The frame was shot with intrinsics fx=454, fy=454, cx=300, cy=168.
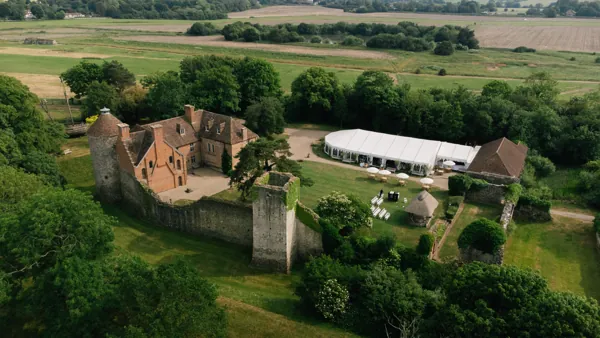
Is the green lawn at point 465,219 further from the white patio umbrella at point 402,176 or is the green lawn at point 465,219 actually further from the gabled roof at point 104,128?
the gabled roof at point 104,128

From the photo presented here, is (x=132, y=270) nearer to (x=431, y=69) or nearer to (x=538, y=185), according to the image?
(x=538, y=185)

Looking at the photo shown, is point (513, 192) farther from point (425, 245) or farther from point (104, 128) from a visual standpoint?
point (104, 128)

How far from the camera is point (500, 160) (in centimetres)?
3997

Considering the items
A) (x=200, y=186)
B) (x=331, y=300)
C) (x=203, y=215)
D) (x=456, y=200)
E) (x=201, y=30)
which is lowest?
(x=200, y=186)

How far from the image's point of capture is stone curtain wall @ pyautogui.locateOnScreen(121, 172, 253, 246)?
30.3m

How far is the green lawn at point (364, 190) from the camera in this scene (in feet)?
109

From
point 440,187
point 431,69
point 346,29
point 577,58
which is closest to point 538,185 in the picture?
point 440,187

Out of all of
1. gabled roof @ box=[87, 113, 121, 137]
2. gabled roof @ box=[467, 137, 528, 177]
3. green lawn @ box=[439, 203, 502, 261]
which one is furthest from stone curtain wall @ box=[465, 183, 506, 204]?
gabled roof @ box=[87, 113, 121, 137]

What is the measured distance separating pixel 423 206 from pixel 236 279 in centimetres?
1502

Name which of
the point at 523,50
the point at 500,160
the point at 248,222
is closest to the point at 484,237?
the point at 248,222

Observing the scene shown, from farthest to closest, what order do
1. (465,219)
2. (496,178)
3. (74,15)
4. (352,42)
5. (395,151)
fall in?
(74,15) < (352,42) < (395,151) < (496,178) < (465,219)

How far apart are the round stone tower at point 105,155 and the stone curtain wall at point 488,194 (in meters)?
29.3

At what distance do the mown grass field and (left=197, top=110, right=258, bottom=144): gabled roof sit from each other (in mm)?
12000

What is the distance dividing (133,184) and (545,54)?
96.7 meters
